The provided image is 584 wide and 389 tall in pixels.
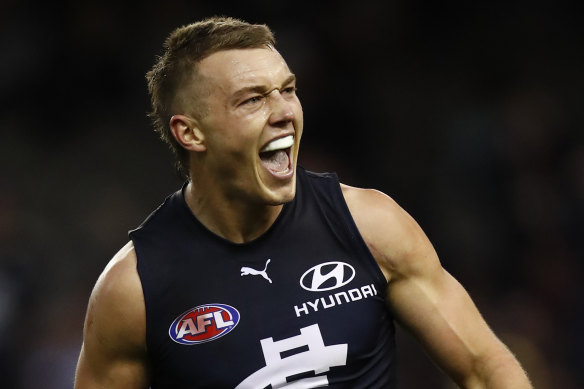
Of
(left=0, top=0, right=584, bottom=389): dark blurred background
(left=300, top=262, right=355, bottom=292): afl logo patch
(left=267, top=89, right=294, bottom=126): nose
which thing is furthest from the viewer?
(left=0, top=0, right=584, bottom=389): dark blurred background

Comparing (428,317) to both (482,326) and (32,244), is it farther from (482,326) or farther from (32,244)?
(32,244)

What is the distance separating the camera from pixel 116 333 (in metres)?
3.36

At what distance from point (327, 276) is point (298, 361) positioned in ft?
1.01

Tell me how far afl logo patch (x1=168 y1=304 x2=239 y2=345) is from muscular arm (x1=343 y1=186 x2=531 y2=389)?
55 cm

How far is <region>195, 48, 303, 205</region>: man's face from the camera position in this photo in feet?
11.0

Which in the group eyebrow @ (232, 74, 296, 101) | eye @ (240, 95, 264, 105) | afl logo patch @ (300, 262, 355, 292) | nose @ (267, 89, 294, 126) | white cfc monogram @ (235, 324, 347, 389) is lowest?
white cfc monogram @ (235, 324, 347, 389)

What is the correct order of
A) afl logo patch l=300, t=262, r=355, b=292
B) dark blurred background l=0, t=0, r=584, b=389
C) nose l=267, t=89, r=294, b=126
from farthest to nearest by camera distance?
1. dark blurred background l=0, t=0, r=584, b=389
2. afl logo patch l=300, t=262, r=355, b=292
3. nose l=267, t=89, r=294, b=126

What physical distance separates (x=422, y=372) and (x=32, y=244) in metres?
2.88

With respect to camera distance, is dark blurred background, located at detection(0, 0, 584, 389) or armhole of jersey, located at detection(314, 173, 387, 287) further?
dark blurred background, located at detection(0, 0, 584, 389)

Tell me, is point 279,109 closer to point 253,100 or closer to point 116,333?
point 253,100

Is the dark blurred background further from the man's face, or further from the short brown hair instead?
the man's face

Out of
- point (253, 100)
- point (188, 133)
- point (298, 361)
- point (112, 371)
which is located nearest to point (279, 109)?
point (253, 100)

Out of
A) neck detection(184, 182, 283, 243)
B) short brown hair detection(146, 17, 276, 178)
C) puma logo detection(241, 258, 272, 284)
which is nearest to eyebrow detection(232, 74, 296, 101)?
short brown hair detection(146, 17, 276, 178)

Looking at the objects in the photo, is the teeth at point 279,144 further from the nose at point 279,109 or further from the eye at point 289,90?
the eye at point 289,90
